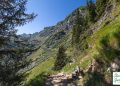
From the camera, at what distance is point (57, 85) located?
71.4 feet

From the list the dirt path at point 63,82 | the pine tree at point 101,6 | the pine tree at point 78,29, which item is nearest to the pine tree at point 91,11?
the pine tree at point 101,6

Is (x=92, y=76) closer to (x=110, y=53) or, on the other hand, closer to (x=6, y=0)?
(x=110, y=53)

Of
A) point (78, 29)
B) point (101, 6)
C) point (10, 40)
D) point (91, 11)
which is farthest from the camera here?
point (78, 29)

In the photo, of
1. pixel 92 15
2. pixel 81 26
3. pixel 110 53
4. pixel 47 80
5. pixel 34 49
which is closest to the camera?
pixel 110 53

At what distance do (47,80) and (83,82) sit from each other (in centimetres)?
547

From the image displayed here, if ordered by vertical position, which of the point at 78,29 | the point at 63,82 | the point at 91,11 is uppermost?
the point at 91,11

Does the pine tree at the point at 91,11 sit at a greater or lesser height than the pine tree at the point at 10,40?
greater

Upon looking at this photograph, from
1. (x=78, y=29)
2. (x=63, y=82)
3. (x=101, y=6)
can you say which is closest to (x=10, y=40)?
(x=63, y=82)

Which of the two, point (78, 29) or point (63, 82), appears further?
point (78, 29)

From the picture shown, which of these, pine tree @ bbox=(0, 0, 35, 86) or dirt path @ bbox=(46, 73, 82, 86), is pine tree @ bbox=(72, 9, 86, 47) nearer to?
dirt path @ bbox=(46, 73, 82, 86)

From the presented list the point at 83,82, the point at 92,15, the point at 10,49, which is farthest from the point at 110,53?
the point at 92,15

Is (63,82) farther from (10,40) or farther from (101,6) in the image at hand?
(101,6)

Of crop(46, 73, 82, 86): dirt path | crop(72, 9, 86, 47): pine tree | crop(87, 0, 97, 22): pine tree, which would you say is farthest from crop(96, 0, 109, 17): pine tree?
crop(46, 73, 82, 86): dirt path

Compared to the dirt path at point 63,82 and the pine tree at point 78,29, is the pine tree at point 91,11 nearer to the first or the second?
the pine tree at point 78,29
